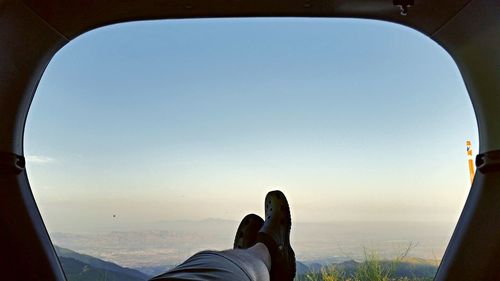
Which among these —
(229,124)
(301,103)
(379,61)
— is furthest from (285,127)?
(379,61)

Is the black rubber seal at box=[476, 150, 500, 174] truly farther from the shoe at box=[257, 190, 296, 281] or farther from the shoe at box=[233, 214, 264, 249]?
the shoe at box=[233, 214, 264, 249]

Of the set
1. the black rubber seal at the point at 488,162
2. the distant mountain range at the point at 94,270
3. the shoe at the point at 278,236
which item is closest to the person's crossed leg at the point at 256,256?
the shoe at the point at 278,236

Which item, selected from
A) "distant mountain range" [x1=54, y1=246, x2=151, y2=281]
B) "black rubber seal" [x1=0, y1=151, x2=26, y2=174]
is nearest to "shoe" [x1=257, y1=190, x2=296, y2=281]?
"distant mountain range" [x1=54, y1=246, x2=151, y2=281]

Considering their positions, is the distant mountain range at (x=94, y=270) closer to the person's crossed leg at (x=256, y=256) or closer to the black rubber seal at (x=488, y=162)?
the person's crossed leg at (x=256, y=256)

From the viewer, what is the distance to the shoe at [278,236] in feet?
4.15

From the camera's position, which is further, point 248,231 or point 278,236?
point 248,231

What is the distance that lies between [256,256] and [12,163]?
0.80m

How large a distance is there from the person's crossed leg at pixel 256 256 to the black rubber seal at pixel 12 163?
0.71 metres

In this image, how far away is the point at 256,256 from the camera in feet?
3.41

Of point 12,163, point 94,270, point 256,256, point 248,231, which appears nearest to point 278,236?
point 248,231

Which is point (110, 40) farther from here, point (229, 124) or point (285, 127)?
point (285, 127)

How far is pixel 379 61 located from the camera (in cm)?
150

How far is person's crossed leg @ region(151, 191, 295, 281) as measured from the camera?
1.84 feet

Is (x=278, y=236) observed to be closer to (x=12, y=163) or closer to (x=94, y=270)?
(x=94, y=270)
